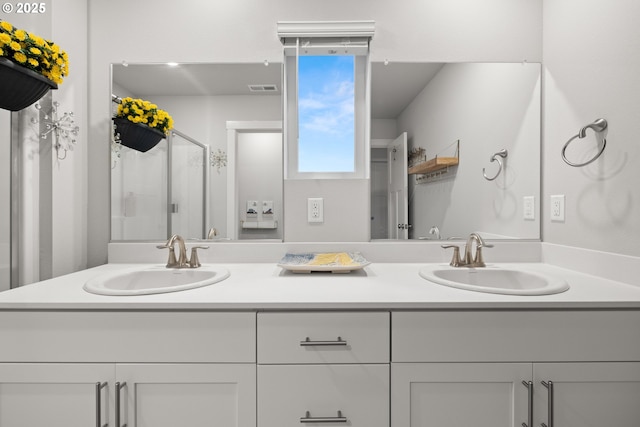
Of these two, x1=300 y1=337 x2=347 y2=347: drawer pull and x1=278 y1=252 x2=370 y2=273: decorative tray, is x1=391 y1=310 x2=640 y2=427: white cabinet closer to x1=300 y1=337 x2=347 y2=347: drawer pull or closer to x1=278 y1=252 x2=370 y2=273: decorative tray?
x1=300 y1=337 x2=347 y2=347: drawer pull

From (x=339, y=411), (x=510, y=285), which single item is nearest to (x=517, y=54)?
(x=510, y=285)

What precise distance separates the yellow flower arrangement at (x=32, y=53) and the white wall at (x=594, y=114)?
1992 mm

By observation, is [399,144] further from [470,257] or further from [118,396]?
[118,396]

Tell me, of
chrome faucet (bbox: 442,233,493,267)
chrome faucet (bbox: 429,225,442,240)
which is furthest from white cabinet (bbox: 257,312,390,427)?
chrome faucet (bbox: 429,225,442,240)

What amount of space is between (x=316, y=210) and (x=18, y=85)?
1189 mm

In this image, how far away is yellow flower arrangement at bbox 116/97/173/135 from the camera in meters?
1.59

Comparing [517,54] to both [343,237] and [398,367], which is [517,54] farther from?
[398,367]

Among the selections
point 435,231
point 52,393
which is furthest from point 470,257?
point 52,393

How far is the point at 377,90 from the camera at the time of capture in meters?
1.61

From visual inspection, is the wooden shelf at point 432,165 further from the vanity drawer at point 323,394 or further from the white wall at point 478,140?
the vanity drawer at point 323,394

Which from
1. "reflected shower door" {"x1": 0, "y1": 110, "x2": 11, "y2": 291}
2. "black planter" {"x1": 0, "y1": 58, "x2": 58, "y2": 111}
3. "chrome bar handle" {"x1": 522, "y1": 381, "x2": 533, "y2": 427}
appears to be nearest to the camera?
"chrome bar handle" {"x1": 522, "y1": 381, "x2": 533, "y2": 427}

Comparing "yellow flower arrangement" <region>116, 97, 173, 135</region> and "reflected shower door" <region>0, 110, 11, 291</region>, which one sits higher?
"yellow flower arrangement" <region>116, 97, 173, 135</region>

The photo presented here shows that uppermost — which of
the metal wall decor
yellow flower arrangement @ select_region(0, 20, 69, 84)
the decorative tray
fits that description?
yellow flower arrangement @ select_region(0, 20, 69, 84)

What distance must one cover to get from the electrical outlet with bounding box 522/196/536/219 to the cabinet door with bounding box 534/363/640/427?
29.8 inches
